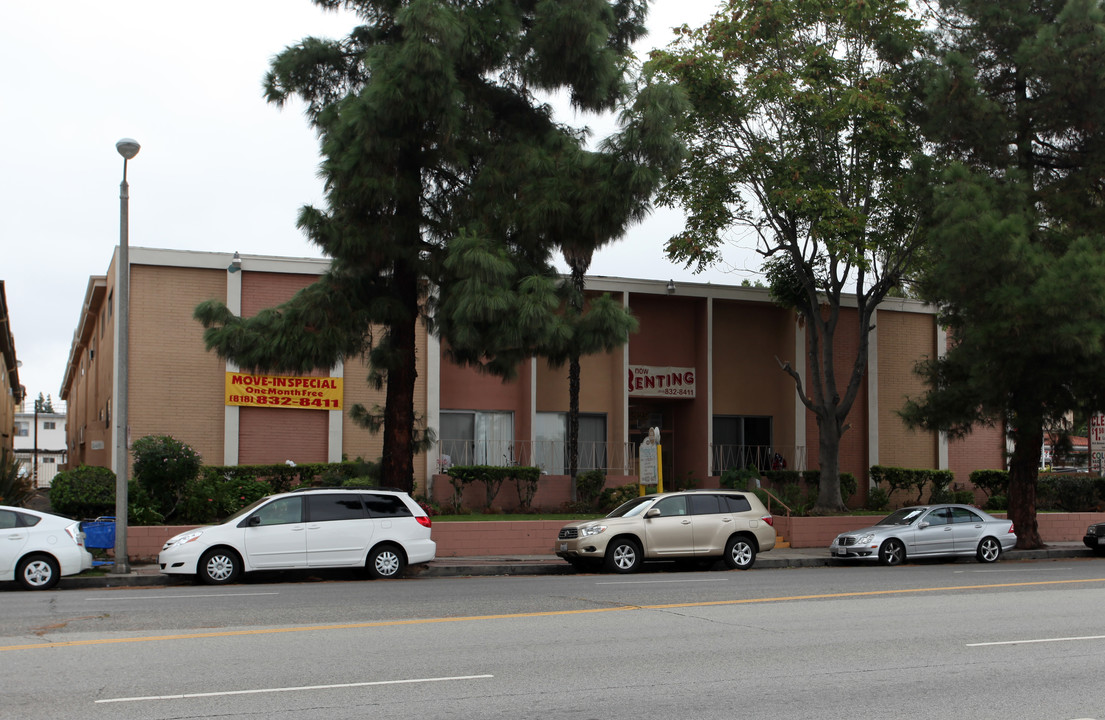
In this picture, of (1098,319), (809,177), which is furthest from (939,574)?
(809,177)

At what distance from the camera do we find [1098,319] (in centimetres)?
2009

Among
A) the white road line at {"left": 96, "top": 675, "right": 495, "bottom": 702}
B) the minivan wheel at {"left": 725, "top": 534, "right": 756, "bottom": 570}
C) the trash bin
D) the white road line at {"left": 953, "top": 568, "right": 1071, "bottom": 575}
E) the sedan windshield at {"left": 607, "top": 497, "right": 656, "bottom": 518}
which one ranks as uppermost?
the sedan windshield at {"left": 607, "top": 497, "right": 656, "bottom": 518}

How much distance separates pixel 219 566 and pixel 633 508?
759 cm

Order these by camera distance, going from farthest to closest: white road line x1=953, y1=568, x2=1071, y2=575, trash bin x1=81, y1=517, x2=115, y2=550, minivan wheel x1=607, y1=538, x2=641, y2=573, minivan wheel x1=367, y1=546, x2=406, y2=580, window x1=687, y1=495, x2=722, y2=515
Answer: window x1=687, y1=495, x2=722, y2=515
white road line x1=953, y1=568, x2=1071, y2=575
minivan wheel x1=607, y1=538, x2=641, y2=573
trash bin x1=81, y1=517, x2=115, y2=550
minivan wheel x1=367, y1=546, x2=406, y2=580

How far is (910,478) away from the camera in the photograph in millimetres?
31531

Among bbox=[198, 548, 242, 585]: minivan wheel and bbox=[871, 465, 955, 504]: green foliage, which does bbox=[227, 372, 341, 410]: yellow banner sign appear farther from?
bbox=[871, 465, 955, 504]: green foliage

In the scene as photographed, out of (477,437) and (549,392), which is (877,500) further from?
(477,437)

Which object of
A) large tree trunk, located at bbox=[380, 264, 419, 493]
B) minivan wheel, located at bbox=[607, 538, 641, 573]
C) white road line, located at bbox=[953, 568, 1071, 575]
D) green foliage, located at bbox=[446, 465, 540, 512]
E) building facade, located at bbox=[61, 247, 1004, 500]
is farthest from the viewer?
green foliage, located at bbox=[446, 465, 540, 512]

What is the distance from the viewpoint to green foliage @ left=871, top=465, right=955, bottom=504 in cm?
3133

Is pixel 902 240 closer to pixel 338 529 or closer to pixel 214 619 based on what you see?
pixel 338 529

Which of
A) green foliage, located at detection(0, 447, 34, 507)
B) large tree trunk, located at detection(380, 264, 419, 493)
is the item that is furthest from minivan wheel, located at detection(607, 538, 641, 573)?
green foliage, located at detection(0, 447, 34, 507)

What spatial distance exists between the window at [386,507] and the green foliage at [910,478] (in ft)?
60.6

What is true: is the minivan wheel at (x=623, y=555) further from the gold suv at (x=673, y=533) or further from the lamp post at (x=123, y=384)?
the lamp post at (x=123, y=384)

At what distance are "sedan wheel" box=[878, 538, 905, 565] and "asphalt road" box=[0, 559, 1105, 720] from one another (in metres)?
5.89
